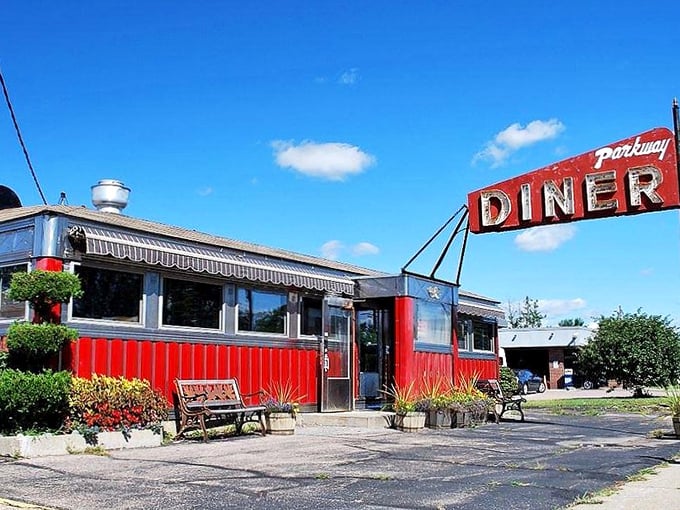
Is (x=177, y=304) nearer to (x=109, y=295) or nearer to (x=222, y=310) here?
(x=222, y=310)

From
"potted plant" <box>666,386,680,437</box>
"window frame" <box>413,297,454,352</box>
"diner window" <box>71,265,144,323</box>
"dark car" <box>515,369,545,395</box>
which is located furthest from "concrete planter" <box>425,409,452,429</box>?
"dark car" <box>515,369,545,395</box>

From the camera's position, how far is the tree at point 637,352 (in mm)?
29492

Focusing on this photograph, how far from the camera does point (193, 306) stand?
13.9 metres

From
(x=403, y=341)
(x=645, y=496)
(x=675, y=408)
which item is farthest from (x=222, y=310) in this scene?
(x=645, y=496)

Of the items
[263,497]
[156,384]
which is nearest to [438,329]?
[156,384]

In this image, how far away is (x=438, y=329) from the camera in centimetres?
1900

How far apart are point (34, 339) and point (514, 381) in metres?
22.9

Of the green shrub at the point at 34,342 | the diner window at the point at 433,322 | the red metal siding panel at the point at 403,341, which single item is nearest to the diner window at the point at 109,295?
the green shrub at the point at 34,342

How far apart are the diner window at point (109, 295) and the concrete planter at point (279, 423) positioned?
2.78m

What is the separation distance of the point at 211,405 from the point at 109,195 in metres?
6.53

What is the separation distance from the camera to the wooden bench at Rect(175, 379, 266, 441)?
12.6 metres

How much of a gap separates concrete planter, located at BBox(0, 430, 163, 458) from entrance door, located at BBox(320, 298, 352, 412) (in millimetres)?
5573

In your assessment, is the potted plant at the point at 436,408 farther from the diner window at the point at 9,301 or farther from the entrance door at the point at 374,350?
the diner window at the point at 9,301

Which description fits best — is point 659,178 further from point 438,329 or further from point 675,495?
point 675,495
